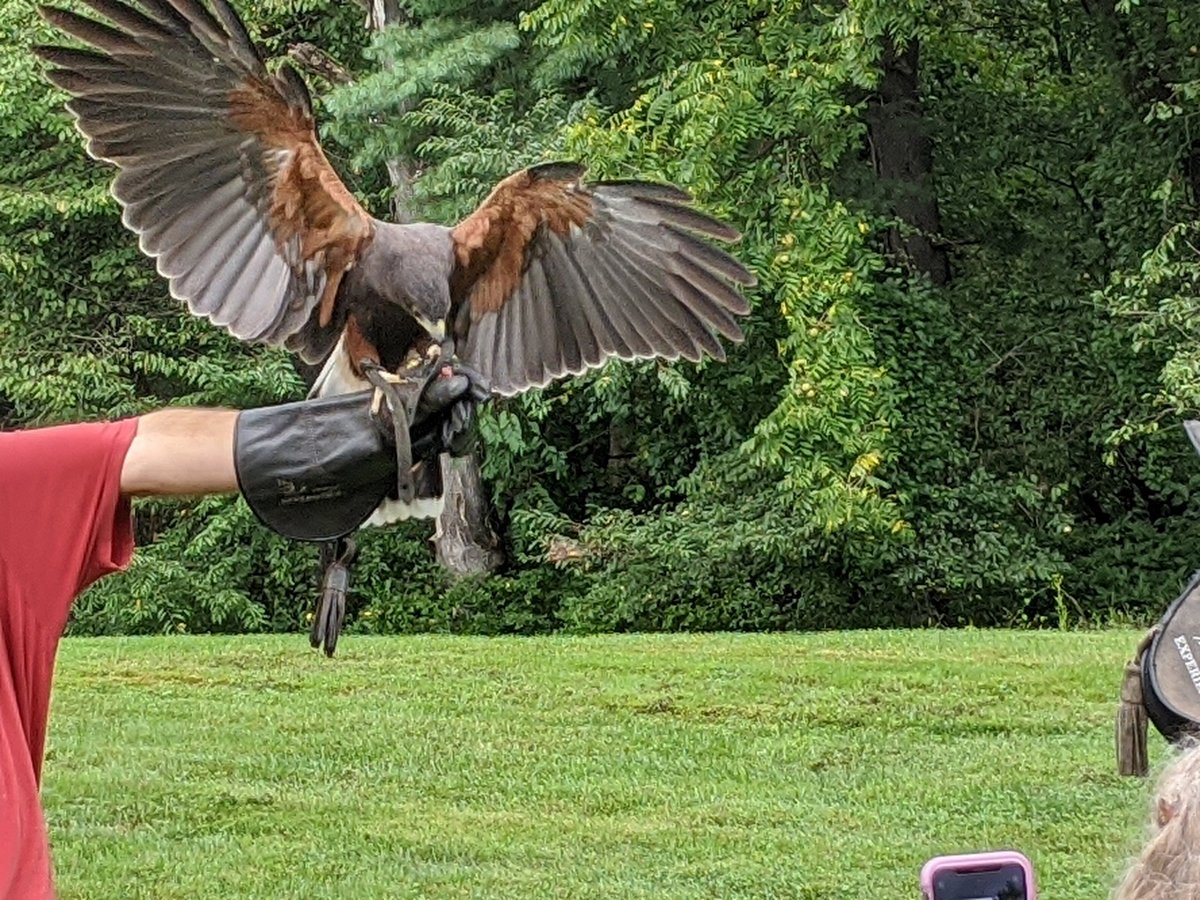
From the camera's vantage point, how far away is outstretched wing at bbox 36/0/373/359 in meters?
3.13

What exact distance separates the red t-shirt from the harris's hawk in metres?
1.52

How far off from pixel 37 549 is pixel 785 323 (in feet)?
30.5

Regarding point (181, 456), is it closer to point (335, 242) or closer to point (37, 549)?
point (37, 549)

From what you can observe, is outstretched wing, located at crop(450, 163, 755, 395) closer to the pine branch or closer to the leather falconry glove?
the leather falconry glove

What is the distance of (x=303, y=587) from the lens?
41.6 ft

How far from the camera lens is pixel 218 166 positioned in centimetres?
338

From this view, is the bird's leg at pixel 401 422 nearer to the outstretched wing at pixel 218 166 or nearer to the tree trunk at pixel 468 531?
the outstretched wing at pixel 218 166

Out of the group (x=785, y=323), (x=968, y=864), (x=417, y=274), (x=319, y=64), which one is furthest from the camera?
(x=319, y=64)

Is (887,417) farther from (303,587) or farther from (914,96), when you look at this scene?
(303,587)

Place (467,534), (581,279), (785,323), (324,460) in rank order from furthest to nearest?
(467,534) < (785,323) < (581,279) < (324,460)

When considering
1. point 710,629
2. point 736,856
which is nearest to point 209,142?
point 736,856

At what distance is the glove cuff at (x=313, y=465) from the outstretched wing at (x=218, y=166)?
164 cm

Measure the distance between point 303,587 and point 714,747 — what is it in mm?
7708

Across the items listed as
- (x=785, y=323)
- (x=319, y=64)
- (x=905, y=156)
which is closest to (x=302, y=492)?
(x=785, y=323)
